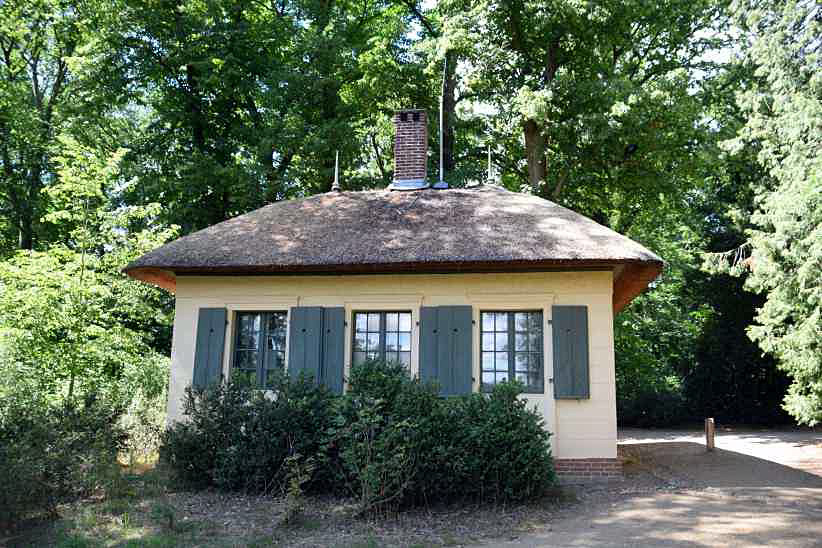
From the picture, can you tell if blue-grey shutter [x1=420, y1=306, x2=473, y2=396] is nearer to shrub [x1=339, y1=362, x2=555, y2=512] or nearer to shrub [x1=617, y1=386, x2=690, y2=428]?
shrub [x1=339, y1=362, x2=555, y2=512]

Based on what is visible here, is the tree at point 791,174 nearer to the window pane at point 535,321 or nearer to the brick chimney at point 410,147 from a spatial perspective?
the window pane at point 535,321

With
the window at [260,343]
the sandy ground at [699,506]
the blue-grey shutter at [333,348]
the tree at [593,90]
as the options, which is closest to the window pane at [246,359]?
the window at [260,343]

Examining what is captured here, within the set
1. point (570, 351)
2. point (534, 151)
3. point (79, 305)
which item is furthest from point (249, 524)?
point (534, 151)

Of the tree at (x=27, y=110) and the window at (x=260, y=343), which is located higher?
the tree at (x=27, y=110)

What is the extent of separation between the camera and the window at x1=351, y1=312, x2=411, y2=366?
10000mm

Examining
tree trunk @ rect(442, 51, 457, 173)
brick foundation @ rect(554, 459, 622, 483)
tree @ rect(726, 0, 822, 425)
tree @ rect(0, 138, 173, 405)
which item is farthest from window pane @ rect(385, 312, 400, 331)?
tree trunk @ rect(442, 51, 457, 173)

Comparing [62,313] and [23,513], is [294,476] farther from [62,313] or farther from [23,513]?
[62,313]

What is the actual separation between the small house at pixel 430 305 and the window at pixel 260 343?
19 mm

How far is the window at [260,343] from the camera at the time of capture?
10.2 meters

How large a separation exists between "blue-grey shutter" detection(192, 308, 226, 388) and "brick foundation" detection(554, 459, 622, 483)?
5203 millimetres

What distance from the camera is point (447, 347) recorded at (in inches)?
381

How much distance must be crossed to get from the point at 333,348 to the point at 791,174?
9771mm

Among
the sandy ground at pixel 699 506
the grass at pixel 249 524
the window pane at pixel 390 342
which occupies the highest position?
the window pane at pixel 390 342

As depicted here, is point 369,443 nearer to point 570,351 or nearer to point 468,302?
point 468,302
